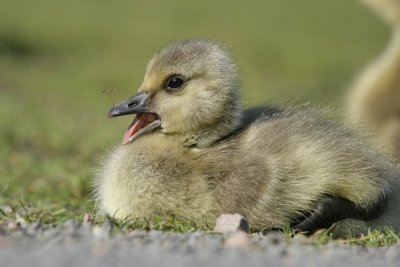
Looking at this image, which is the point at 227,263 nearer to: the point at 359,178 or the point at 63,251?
the point at 63,251

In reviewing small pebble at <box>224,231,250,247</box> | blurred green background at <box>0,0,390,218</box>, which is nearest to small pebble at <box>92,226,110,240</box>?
small pebble at <box>224,231,250,247</box>

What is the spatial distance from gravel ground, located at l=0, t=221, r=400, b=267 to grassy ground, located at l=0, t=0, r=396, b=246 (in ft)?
1.75

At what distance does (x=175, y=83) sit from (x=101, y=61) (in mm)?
10641

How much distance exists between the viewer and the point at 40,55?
14.9 meters

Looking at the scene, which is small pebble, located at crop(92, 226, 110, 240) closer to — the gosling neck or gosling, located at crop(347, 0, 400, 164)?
the gosling neck

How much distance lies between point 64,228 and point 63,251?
505 millimetres

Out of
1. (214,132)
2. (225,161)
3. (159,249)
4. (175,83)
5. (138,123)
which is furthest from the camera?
(138,123)

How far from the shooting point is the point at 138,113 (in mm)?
4473

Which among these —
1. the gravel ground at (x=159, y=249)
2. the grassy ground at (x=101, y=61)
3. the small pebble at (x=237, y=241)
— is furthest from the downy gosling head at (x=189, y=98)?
the small pebble at (x=237, y=241)

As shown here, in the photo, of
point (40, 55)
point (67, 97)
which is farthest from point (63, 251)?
point (40, 55)

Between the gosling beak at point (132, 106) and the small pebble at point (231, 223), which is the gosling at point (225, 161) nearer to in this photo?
the gosling beak at point (132, 106)

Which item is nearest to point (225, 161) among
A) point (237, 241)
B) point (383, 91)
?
point (237, 241)

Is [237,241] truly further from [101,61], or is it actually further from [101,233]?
[101,61]

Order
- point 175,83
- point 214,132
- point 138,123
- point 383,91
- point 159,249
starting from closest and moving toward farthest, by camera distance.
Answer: point 159,249 → point 214,132 → point 175,83 → point 138,123 → point 383,91
